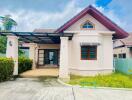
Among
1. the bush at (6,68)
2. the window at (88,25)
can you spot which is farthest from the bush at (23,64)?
the window at (88,25)

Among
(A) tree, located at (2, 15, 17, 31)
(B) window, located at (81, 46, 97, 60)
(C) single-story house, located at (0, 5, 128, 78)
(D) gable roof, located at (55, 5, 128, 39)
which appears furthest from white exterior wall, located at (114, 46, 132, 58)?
(A) tree, located at (2, 15, 17, 31)

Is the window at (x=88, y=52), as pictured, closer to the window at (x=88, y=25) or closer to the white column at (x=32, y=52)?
the window at (x=88, y=25)

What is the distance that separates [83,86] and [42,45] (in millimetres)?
15284

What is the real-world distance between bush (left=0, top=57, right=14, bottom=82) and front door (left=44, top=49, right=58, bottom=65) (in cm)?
1154

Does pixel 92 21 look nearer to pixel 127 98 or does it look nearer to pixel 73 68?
pixel 73 68

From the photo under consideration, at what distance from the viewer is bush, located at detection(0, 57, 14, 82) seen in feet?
51.9

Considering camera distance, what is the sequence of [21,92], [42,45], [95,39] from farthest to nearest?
[42,45], [95,39], [21,92]

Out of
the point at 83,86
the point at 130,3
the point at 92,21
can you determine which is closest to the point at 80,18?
the point at 92,21

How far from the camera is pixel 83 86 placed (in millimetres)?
14625

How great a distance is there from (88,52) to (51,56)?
36.3ft

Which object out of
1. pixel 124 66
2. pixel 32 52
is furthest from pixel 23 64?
pixel 124 66

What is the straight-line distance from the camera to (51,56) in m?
30.5

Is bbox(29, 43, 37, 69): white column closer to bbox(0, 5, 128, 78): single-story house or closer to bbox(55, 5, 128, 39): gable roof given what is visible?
bbox(0, 5, 128, 78): single-story house

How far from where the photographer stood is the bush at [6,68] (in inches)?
623
